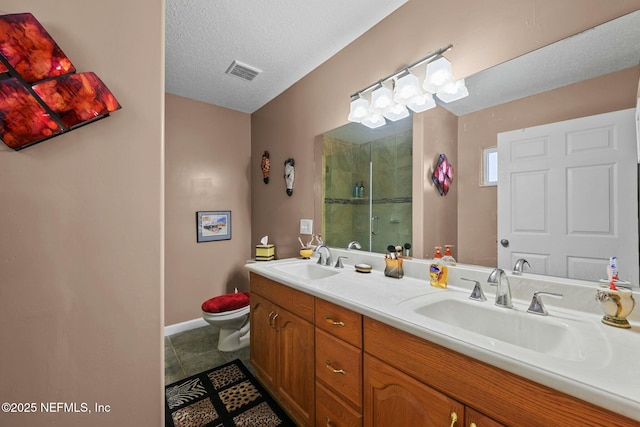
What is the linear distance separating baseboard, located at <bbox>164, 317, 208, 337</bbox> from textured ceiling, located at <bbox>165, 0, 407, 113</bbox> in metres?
2.48

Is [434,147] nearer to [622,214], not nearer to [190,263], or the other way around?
[622,214]

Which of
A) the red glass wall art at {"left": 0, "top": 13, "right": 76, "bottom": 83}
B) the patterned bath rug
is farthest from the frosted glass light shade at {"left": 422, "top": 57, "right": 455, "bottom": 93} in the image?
the patterned bath rug

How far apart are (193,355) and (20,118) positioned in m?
2.20

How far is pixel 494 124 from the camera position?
3.83 feet

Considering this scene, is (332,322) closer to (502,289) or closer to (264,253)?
(502,289)

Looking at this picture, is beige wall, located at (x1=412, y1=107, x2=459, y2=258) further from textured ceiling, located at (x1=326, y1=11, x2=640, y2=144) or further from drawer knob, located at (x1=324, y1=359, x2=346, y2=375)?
drawer knob, located at (x1=324, y1=359, x2=346, y2=375)

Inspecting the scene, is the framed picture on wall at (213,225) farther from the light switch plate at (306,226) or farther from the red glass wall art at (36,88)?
the red glass wall art at (36,88)

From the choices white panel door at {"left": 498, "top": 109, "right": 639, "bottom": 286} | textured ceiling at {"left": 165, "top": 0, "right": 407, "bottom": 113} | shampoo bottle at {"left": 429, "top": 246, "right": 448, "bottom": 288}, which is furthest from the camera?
textured ceiling at {"left": 165, "top": 0, "right": 407, "bottom": 113}

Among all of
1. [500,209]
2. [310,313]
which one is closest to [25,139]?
[310,313]

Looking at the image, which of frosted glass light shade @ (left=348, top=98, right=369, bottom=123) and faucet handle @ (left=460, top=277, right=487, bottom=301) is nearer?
→ faucet handle @ (left=460, top=277, right=487, bottom=301)

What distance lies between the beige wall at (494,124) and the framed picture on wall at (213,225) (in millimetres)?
2540

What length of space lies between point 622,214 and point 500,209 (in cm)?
36

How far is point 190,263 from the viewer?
9.01 feet

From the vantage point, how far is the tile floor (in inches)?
76.2
